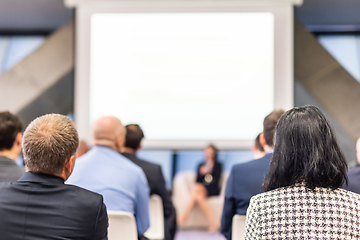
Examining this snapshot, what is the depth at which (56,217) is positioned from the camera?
1.16 metres

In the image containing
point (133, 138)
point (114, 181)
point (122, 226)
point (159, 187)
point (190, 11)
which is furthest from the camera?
point (190, 11)

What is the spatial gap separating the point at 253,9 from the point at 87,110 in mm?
2080

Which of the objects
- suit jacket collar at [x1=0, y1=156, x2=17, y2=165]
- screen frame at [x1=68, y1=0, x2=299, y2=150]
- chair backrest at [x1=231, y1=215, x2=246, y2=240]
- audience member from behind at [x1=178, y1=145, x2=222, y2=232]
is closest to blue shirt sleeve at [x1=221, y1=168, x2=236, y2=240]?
chair backrest at [x1=231, y1=215, x2=246, y2=240]

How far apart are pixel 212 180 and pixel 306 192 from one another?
4014 millimetres

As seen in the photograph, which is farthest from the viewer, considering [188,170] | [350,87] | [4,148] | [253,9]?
[188,170]

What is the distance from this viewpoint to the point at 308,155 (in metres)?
1.16

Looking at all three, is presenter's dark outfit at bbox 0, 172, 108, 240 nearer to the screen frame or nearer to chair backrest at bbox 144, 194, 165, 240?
chair backrest at bbox 144, 194, 165, 240

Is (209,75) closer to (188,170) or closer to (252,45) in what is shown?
(252,45)

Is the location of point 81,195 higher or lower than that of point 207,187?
higher

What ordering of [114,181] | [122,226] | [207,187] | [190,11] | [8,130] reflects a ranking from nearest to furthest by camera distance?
[122,226], [114,181], [8,130], [190,11], [207,187]

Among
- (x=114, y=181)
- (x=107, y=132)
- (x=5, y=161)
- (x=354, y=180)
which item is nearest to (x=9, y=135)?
(x=5, y=161)

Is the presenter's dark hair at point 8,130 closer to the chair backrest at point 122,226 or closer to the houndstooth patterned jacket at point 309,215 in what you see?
the chair backrest at point 122,226

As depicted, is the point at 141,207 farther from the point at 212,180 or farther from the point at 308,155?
the point at 212,180

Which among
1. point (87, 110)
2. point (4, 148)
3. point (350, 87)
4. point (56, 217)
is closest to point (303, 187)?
point (56, 217)
